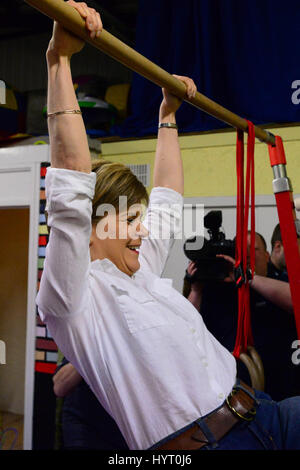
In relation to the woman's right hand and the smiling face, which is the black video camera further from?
the woman's right hand

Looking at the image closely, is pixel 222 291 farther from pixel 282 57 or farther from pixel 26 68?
pixel 26 68

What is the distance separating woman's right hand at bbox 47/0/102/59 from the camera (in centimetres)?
84

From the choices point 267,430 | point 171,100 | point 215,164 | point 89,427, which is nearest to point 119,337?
point 267,430

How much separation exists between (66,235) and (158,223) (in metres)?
0.54

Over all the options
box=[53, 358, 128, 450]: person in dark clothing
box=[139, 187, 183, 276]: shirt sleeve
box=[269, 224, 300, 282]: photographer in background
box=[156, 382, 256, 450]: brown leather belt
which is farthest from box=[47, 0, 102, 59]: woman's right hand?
box=[269, 224, 300, 282]: photographer in background

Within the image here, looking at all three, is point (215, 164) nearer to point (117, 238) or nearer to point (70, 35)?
point (117, 238)

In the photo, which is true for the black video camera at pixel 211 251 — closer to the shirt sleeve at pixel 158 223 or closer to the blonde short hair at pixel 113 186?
the shirt sleeve at pixel 158 223

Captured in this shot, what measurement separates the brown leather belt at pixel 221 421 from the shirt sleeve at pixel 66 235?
0.36 m

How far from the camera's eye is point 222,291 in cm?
219

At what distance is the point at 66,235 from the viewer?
83 centimetres

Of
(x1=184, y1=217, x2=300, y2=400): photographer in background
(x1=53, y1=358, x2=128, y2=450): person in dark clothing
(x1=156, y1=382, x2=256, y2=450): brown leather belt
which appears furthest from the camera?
(x1=184, y1=217, x2=300, y2=400): photographer in background

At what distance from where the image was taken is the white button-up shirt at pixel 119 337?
0.84 m

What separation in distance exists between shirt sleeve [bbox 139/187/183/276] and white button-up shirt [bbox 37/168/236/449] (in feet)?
0.93
